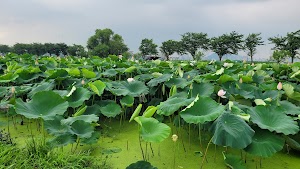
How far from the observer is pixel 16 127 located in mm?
3938

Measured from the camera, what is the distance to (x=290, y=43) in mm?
31109

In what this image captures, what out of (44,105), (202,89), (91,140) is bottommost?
(91,140)

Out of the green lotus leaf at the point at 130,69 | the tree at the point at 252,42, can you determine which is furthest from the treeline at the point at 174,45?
the green lotus leaf at the point at 130,69

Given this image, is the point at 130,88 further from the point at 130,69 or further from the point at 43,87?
the point at 43,87

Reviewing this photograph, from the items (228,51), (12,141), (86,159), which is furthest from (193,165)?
(228,51)

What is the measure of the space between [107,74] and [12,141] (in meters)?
1.64

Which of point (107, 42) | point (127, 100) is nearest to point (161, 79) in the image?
point (127, 100)

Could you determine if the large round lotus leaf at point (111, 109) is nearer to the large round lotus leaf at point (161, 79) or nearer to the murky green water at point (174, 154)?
the murky green water at point (174, 154)

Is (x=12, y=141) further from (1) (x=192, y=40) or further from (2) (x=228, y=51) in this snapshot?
(1) (x=192, y=40)

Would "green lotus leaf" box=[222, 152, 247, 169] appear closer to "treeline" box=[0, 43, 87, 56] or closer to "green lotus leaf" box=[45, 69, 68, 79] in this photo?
"green lotus leaf" box=[45, 69, 68, 79]

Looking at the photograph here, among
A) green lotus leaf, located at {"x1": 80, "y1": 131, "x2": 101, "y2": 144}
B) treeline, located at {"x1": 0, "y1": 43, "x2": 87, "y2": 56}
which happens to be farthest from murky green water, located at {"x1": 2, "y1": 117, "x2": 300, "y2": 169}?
treeline, located at {"x1": 0, "y1": 43, "x2": 87, "y2": 56}

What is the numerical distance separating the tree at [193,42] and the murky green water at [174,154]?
42.3m

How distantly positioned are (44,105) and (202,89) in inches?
67.0

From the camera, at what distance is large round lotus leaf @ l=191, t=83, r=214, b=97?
321 cm
